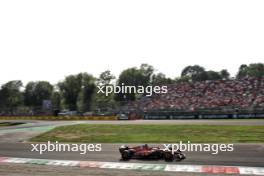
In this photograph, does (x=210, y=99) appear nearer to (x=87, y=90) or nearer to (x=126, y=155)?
(x=126, y=155)

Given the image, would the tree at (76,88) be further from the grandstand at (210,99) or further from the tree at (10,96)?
the grandstand at (210,99)

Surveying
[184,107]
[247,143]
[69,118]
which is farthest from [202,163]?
[69,118]

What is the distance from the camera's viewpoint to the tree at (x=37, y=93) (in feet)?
456

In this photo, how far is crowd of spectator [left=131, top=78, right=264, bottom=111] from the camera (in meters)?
50.4

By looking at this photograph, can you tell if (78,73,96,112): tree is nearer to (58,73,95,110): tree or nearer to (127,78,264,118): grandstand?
(58,73,95,110): tree

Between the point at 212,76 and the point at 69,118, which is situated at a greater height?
the point at 212,76

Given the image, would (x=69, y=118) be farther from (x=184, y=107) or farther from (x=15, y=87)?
(x=15, y=87)

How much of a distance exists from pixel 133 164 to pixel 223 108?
115 ft

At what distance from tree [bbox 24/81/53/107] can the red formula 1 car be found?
403 feet

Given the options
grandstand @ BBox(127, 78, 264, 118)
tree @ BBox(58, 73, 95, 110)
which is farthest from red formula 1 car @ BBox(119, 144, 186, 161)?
tree @ BBox(58, 73, 95, 110)

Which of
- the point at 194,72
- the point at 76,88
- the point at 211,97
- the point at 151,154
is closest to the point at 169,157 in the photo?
the point at 151,154

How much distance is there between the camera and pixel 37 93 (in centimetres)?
14038

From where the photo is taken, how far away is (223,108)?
50.4 metres

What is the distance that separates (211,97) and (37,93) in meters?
96.0
